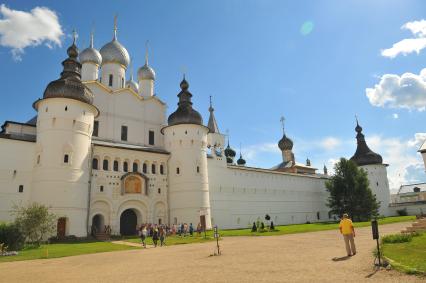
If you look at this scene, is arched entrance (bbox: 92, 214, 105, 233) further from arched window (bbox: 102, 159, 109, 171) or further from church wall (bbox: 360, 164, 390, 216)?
church wall (bbox: 360, 164, 390, 216)

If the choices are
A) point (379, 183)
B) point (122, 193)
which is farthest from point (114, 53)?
point (379, 183)

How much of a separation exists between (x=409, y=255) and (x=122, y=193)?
21.8 meters

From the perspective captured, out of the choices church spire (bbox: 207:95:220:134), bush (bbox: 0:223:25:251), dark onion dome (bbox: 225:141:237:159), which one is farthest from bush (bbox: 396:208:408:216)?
bush (bbox: 0:223:25:251)

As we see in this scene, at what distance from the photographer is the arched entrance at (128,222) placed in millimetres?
27561

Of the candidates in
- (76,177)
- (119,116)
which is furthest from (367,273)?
(119,116)

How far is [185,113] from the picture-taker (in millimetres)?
31594

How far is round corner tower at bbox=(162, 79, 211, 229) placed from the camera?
96.0 feet

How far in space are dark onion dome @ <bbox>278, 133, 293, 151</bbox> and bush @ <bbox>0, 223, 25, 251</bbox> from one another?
42014 millimetres

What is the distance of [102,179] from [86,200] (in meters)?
2.29

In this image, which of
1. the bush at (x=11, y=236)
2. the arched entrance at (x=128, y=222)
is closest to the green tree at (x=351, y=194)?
the arched entrance at (x=128, y=222)

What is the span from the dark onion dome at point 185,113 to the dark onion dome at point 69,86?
8.16 m

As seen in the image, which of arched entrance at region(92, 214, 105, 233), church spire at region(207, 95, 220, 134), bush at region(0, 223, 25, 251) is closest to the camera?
bush at region(0, 223, 25, 251)

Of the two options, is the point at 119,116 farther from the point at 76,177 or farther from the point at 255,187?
the point at 255,187

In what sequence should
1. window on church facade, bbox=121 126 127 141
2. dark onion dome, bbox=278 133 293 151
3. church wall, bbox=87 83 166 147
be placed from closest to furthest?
church wall, bbox=87 83 166 147
window on church facade, bbox=121 126 127 141
dark onion dome, bbox=278 133 293 151
